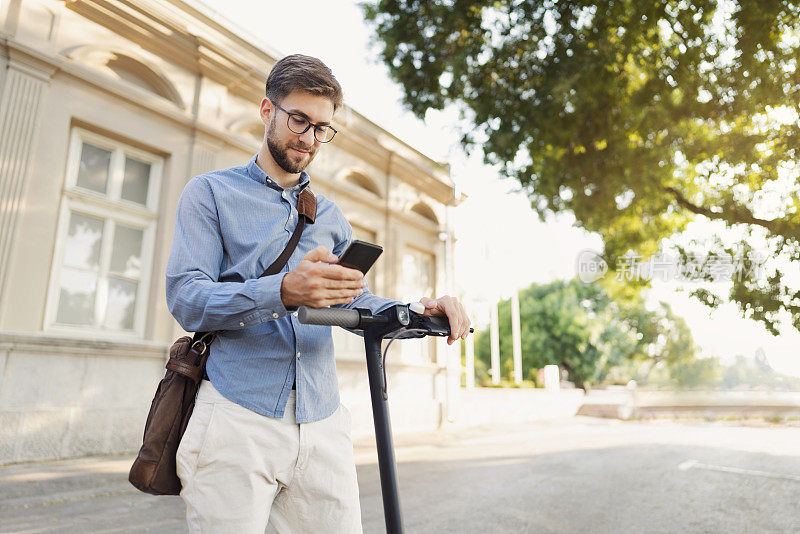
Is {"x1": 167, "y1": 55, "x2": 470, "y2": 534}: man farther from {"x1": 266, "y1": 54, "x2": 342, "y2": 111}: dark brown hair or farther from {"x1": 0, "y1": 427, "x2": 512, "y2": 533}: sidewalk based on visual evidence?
{"x1": 0, "y1": 427, "x2": 512, "y2": 533}: sidewalk

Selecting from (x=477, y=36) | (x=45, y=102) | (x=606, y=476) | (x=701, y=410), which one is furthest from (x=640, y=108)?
(x=701, y=410)

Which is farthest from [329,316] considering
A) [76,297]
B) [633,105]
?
[76,297]

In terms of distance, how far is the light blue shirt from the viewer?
4.21ft

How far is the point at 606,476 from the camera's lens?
7.13m

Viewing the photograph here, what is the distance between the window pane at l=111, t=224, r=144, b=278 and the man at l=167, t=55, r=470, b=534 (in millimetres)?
7634

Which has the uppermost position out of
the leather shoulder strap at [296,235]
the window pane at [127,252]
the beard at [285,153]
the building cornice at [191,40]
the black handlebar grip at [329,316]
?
the building cornice at [191,40]

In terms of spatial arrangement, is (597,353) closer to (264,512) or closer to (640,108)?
(640,108)

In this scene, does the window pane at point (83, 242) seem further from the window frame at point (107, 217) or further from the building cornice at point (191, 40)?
the building cornice at point (191, 40)

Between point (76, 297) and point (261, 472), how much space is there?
25.2 feet

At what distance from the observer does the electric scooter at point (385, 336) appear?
1.35 metres

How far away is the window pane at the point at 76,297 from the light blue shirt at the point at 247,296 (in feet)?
24.1

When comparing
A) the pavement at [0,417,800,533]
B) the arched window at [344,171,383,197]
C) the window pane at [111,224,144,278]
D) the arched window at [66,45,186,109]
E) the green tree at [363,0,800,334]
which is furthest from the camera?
the arched window at [344,171,383,197]

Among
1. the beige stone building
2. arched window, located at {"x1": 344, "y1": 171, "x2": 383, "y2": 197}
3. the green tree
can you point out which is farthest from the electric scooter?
arched window, located at {"x1": 344, "y1": 171, "x2": 383, "y2": 197}

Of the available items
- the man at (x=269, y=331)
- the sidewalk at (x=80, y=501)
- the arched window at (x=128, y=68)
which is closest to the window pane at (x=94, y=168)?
the arched window at (x=128, y=68)
